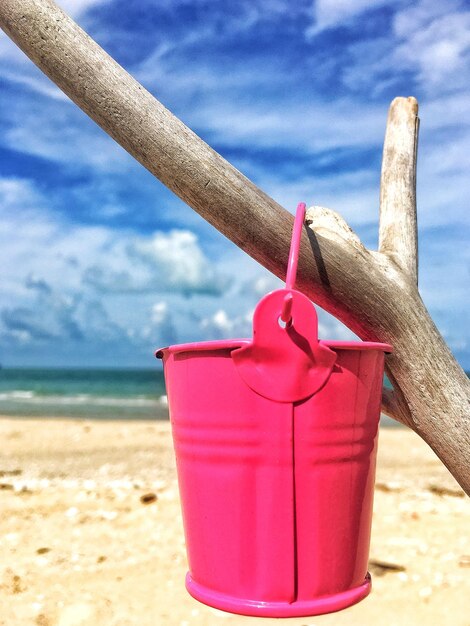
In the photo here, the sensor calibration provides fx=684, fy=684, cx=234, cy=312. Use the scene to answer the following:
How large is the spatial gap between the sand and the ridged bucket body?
0.55 ft

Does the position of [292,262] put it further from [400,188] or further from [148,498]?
[148,498]

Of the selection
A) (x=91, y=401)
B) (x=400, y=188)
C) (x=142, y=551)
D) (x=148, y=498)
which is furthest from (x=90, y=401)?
(x=400, y=188)

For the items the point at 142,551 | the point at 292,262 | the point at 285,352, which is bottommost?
the point at 142,551

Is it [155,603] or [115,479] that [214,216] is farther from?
[115,479]

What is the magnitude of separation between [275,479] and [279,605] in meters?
0.36

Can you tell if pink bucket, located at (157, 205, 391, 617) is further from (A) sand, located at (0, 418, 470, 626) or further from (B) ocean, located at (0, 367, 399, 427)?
(B) ocean, located at (0, 367, 399, 427)

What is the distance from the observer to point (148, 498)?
372 centimetres

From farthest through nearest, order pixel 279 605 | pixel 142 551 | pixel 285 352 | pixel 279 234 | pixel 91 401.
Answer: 1. pixel 91 401
2. pixel 142 551
3. pixel 279 234
4. pixel 279 605
5. pixel 285 352

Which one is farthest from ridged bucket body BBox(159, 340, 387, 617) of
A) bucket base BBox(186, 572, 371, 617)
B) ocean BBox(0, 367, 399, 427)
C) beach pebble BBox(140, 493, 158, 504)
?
ocean BBox(0, 367, 399, 427)

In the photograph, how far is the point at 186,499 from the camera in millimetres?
2012

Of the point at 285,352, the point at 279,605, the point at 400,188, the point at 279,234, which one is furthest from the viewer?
the point at 400,188

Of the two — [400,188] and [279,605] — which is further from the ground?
[400,188]

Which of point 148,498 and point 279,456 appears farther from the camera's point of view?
point 148,498

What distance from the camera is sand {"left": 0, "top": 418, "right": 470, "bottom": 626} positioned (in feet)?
7.33
